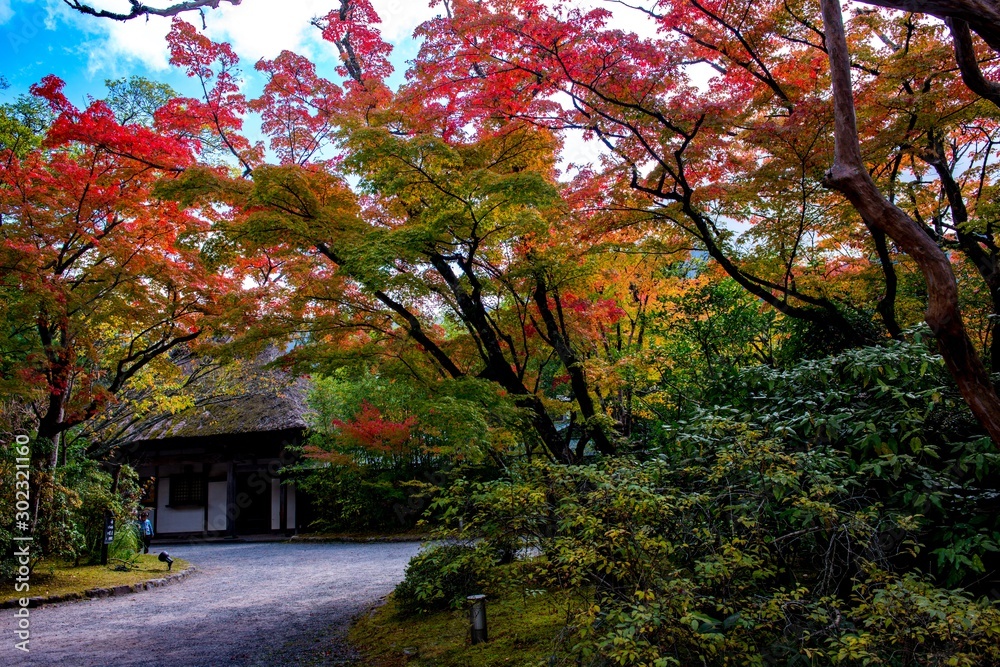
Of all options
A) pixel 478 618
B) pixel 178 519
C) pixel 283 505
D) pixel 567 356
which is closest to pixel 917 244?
pixel 478 618

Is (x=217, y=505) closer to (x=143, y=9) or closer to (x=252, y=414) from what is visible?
(x=252, y=414)

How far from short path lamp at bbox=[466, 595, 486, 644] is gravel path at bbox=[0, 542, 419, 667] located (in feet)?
3.93

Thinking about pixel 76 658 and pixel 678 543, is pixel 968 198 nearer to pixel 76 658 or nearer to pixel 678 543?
pixel 678 543

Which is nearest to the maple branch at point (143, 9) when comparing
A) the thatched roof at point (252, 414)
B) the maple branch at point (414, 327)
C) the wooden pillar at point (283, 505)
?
the maple branch at point (414, 327)

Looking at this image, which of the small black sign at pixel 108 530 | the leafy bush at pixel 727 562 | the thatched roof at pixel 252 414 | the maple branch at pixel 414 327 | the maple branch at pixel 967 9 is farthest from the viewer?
the thatched roof at pixel 252 414

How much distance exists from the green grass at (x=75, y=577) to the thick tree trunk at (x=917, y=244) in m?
11.2

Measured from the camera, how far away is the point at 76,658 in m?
5.91

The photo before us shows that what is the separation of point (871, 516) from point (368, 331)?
17.5 ft

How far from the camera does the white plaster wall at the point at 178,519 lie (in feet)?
67.8

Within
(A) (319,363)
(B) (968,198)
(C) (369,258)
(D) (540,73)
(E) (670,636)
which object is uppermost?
(D) (540,73)

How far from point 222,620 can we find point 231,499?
13.7 meters

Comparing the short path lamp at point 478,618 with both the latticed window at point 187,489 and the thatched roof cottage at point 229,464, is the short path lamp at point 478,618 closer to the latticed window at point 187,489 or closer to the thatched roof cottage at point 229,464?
the thatched roof cottage at point 229,464

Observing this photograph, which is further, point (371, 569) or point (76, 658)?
point (371, 569)

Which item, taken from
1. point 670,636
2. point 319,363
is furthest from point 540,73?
point 670,636
